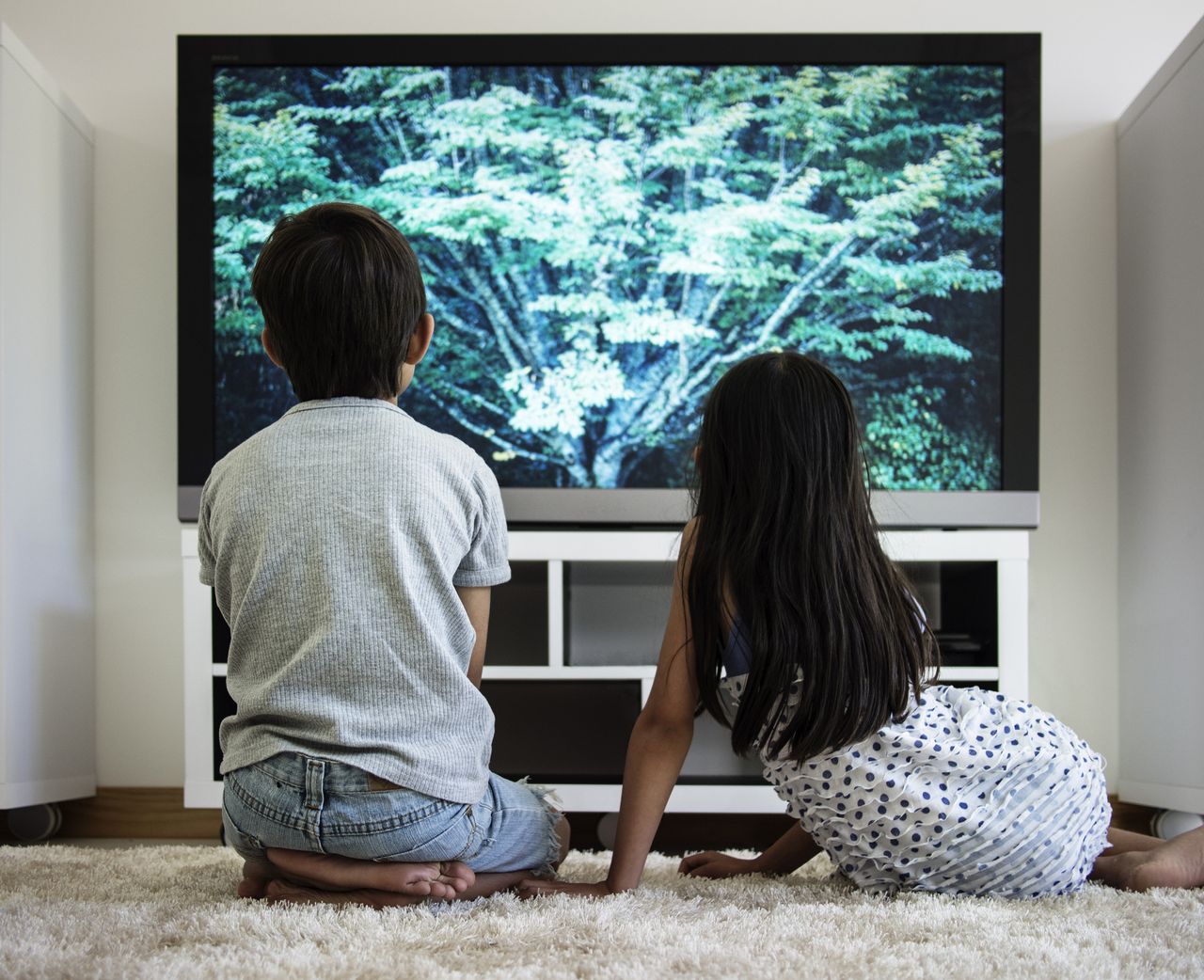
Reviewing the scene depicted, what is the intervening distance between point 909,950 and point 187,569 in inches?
58.5

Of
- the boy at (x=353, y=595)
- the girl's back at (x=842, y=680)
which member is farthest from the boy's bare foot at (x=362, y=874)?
the girl's back at (x=842, y=680)

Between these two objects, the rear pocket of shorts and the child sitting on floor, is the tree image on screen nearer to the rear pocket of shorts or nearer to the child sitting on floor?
the child sitting on floor

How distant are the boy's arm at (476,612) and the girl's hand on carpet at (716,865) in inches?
16.7

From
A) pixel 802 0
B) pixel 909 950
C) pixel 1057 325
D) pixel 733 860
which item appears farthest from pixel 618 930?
pixel 802 0

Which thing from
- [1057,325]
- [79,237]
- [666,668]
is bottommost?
[666,668]

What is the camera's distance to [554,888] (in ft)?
4.11

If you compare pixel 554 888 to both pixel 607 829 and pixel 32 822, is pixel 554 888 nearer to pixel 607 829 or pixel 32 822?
pixel 607 829

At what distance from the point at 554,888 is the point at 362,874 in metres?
0.22

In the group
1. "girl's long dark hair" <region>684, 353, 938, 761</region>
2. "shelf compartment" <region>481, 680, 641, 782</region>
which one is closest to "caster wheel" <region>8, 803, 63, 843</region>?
"shelf compartment" <region>481, 680, 641, 782</region>

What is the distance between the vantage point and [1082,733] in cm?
245

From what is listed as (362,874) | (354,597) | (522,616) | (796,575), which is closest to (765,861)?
(796,575)

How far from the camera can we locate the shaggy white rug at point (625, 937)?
0.91 m

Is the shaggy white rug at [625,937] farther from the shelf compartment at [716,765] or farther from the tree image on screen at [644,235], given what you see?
the tree image on screen at [644,235]

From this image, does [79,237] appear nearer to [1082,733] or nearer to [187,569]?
[187,569]
